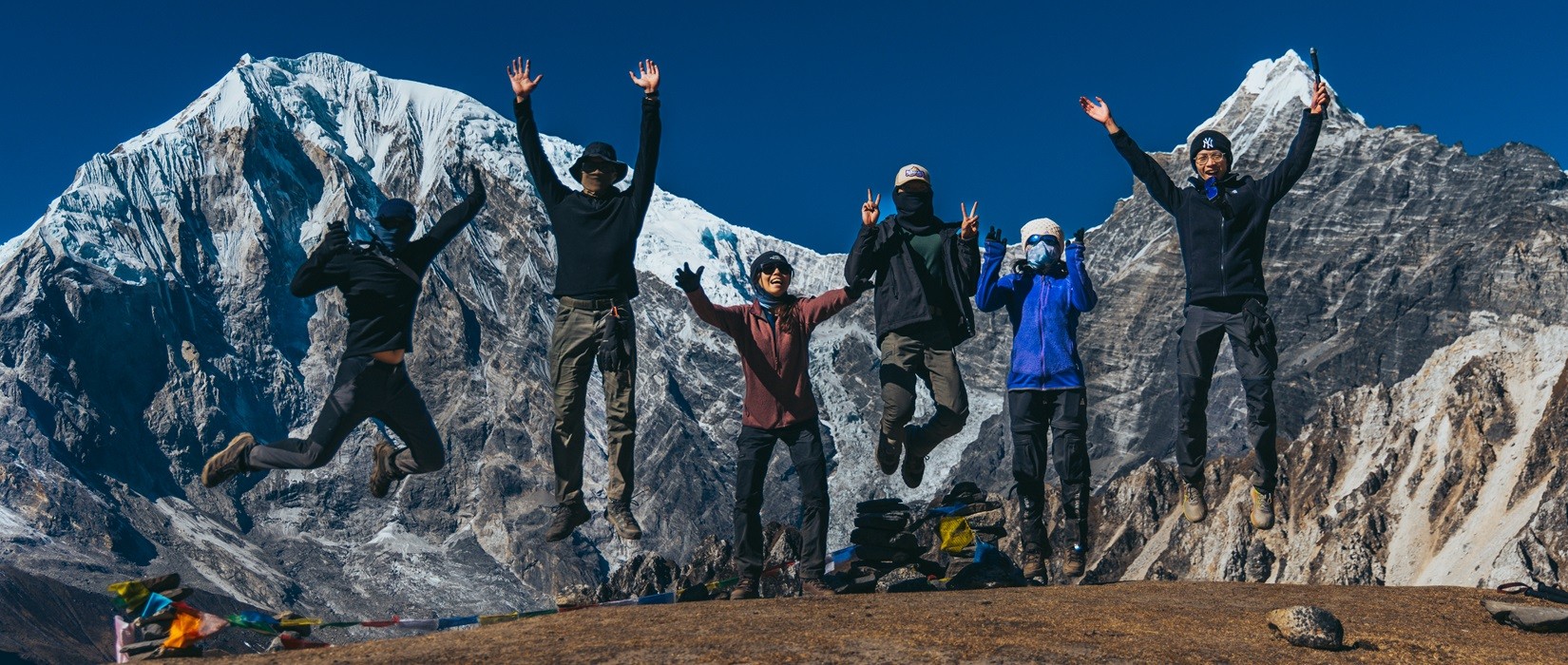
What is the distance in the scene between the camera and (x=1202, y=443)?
18.9 m

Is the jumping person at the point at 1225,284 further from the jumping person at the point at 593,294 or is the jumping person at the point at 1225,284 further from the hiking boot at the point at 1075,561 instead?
the jumping person at the point at 593,294

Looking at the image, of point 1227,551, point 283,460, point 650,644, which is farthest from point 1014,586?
point 1227,551

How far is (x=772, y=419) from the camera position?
18453mm

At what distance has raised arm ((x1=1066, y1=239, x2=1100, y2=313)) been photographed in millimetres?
19297

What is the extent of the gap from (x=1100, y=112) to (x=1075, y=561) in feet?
18.4

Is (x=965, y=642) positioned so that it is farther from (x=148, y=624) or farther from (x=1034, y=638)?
(x=148, y=624)

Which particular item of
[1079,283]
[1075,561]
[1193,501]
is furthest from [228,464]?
[1193,501]


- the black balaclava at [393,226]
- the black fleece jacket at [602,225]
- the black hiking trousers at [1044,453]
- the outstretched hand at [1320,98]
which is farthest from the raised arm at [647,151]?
the outstretched hand at [1320,98]

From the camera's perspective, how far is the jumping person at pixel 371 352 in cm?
1725

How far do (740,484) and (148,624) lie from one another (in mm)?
6784

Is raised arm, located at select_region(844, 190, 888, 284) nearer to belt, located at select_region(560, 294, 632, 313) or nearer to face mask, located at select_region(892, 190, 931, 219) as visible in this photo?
face mask, located at select_region(892, 190, 931, 219)

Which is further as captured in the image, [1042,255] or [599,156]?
[1042,255]

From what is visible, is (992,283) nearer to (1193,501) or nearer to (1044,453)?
(1044,453)

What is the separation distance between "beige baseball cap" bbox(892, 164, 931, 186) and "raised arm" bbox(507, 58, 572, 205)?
14.1 ft
